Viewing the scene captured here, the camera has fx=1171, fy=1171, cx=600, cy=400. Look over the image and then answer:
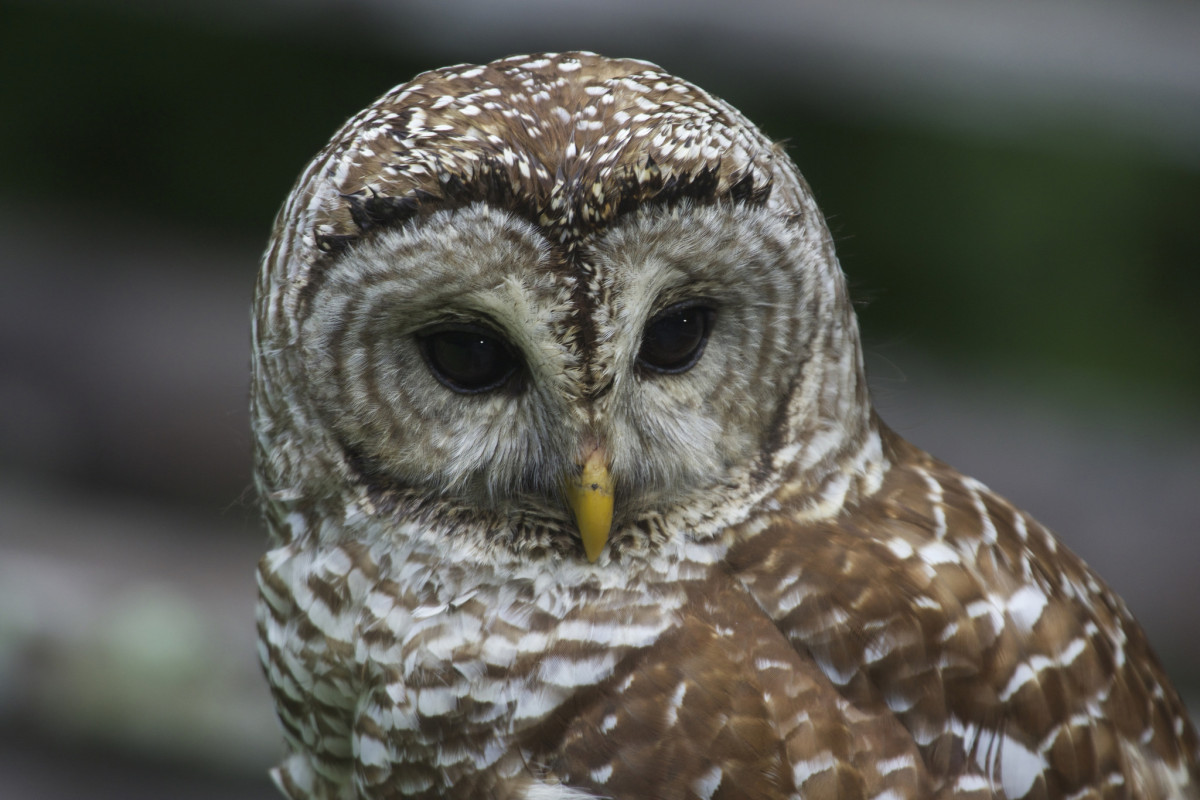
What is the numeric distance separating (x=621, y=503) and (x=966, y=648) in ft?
1.56

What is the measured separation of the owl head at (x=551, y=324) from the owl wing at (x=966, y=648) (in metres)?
0.11

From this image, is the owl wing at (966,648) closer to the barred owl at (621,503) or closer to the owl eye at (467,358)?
the barred owl at (621,503)

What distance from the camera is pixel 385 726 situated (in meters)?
1.55

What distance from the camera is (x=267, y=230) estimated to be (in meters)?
4.48

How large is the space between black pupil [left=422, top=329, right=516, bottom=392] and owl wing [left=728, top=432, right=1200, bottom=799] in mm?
397

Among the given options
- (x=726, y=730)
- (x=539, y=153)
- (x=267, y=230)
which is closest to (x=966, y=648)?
(x=726, y=730)

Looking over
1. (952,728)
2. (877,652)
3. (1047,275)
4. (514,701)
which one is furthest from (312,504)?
(1047,275)

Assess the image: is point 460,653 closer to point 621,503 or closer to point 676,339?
point 621,503

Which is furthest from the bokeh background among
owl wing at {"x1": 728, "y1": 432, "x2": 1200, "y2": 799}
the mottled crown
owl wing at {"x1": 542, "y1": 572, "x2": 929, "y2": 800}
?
owl wing at {"x1": 542, "y1": 572, "x2": 929, "y2": 800}

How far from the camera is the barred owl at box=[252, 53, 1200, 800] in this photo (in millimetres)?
1384

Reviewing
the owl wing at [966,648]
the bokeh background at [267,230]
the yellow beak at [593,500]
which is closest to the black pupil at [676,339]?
the yellow beak at [593,500]

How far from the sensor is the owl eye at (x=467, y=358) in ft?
4.73

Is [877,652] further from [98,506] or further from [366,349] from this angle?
[98,506]

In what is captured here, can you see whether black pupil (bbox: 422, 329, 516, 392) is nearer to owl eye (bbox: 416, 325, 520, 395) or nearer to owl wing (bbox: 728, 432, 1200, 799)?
owl eye (bbox: 416, 325, 520, 395)
